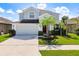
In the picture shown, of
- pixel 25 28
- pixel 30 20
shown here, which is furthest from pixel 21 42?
pixel 30 20

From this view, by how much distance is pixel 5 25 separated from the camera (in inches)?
707

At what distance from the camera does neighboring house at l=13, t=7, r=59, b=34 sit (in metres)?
18.5

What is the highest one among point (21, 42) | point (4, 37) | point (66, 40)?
point (4, 37)

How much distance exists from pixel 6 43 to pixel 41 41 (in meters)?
3.07

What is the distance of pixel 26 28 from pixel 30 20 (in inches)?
107

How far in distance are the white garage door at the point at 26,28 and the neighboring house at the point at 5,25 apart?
843mm

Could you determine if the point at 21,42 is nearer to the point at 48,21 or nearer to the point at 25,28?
the point at 25,28

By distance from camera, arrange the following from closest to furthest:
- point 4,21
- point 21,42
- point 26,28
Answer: point 21,42 → point 4,21 → point 26,28

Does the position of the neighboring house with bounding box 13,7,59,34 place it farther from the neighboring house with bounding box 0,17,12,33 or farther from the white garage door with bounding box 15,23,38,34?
the neighboring house with bounding box 0,17,12,33

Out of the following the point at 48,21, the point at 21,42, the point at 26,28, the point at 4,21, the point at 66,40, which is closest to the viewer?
the point at 21,42

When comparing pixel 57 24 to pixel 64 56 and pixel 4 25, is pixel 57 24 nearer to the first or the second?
pixel 4 25

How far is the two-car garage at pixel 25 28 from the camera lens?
18.4 meters

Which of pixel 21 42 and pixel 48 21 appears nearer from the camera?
pixel 21 42

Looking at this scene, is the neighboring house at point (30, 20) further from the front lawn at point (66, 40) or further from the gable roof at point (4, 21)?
the front lawn at point (66, 40)
